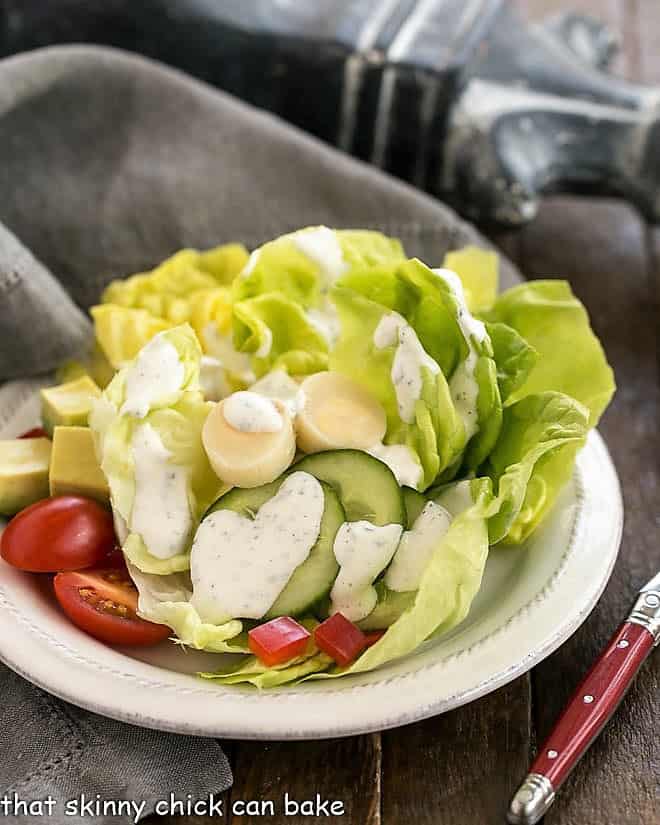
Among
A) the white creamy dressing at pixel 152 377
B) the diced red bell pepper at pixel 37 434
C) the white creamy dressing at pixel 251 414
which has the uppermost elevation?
the white creamy dressing at pixel 251 414

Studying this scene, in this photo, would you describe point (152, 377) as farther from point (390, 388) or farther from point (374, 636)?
point (374, 636)

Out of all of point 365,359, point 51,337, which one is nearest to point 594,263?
point 365,359

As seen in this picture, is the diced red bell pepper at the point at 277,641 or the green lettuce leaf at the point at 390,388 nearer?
the diced red bell pepper at the point at 277,641

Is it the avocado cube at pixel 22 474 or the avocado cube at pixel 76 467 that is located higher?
the avocado cube at pixel 76 467

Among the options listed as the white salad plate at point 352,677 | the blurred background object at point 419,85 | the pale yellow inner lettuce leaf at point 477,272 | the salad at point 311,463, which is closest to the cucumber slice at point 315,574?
the salad at point 311,463

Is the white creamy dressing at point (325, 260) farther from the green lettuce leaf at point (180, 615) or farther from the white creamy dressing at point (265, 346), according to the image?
the green lettuce leaf at point (180, 615)

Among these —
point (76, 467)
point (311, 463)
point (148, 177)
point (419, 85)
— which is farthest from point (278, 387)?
point (419, 85)
